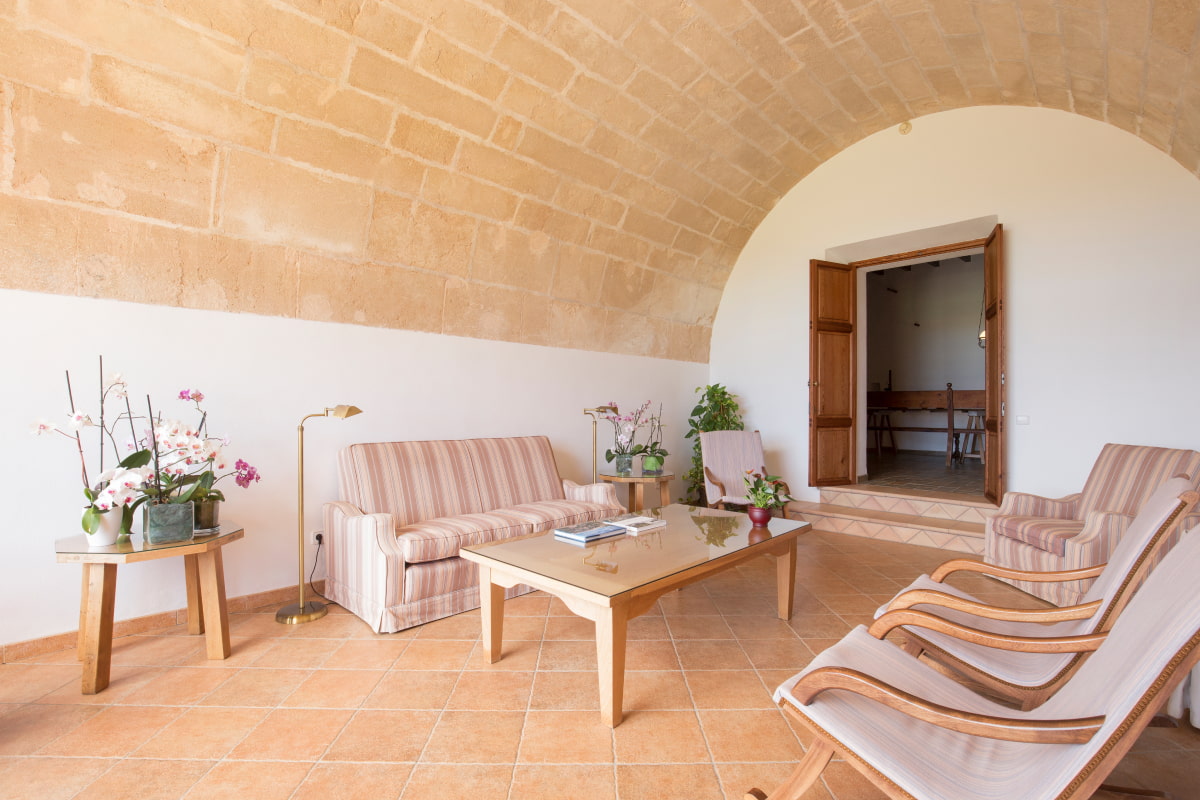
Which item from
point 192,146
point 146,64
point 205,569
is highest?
point 146,64

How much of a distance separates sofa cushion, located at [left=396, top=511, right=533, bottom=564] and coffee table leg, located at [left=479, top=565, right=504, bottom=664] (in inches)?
22.9

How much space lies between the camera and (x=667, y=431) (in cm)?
637

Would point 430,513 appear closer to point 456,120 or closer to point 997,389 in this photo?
point 456,120

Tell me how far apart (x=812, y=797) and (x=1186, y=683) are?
156 centimetres

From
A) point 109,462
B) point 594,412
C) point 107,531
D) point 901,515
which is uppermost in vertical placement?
point 594,412

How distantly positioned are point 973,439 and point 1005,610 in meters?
8.61

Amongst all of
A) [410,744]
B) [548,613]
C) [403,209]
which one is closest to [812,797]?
[410,744]

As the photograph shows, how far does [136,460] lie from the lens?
2.63m

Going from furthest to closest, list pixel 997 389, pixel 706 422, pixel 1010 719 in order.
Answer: pixel 706 422
pixel 997 389
pixel 1010 719

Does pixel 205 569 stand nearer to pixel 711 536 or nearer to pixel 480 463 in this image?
pixel 480 463

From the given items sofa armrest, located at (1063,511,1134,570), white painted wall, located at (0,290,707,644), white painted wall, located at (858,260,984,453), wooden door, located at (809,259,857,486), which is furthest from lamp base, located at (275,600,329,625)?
white painted wall, located at (858,260,984,453)

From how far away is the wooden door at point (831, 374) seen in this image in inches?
231

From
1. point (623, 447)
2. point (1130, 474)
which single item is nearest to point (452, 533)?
point (623, 447)

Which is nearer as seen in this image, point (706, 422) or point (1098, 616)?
point (1098, 616)
